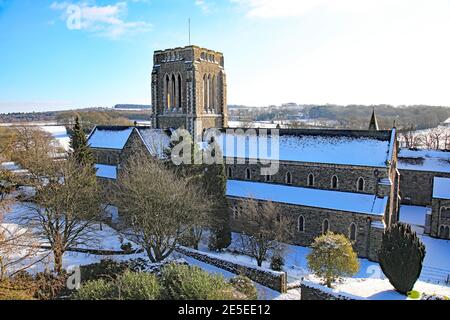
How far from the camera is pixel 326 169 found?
82.5ft

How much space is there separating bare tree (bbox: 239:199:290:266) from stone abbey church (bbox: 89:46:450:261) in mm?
1633

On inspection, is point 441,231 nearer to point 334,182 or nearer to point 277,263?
point 334,182

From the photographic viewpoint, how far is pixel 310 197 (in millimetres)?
24750

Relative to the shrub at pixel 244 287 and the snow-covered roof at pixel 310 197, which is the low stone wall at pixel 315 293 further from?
the snow-covered roof at pixel 310 197

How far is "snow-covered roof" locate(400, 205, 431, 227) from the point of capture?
32.0 metres

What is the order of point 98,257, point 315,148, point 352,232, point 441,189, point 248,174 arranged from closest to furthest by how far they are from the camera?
point 98,257 < point 352,232 < point 315,148 < point 441,189 < point 248,174

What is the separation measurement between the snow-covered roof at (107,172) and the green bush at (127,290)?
23.3 m

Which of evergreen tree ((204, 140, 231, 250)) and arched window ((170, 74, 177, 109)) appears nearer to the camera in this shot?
evergreen tree ((204, 140, 231, 250))

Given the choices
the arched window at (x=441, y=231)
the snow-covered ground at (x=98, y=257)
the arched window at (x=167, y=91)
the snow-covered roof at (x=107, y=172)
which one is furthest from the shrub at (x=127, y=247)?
the arched window at (x=441, y=231)

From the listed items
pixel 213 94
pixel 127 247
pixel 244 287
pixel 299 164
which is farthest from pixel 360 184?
pixel 213 94

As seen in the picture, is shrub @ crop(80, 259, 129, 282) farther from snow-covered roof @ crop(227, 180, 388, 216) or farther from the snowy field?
snow-covered roof @ crop(227, 180, 388, 216)

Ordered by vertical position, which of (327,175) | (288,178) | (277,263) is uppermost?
(327,175)

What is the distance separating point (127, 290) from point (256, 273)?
28.3ft

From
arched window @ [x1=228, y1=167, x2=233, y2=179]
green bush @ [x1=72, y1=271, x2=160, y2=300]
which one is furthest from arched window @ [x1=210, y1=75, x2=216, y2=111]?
green bush @ [x1=72, y1=271, x2=160, y2=300]
